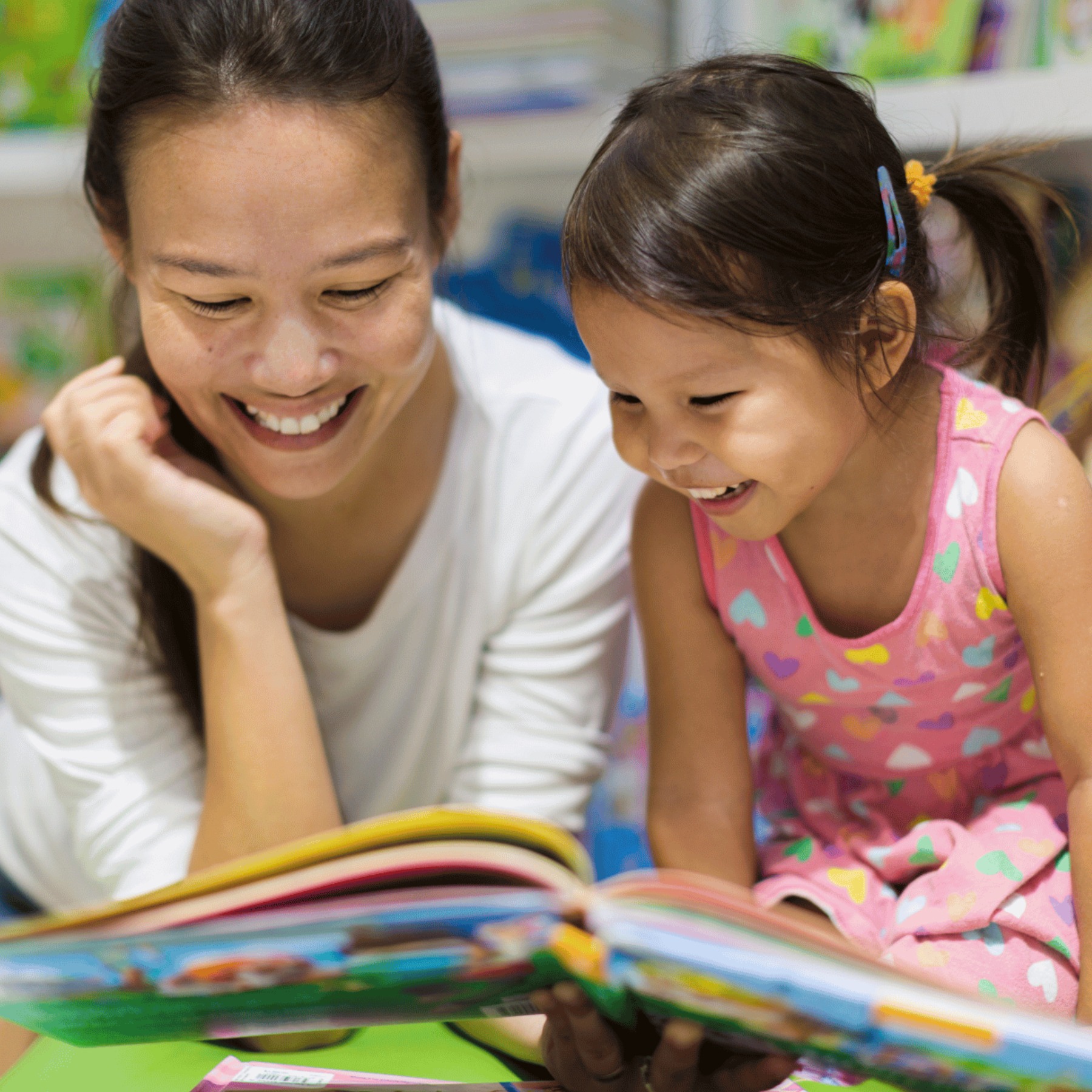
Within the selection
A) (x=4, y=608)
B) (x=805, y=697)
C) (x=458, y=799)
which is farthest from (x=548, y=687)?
(x=4, y=608)

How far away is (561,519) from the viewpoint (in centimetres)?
98

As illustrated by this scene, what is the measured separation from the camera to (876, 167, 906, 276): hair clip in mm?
667

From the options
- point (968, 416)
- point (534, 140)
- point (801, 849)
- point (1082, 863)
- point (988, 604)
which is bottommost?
point (801, 849)

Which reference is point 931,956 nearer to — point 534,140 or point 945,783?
point 945,783

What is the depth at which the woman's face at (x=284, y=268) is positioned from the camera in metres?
0.72

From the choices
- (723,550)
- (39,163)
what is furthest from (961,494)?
(39,163)

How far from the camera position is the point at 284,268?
0.73 meters

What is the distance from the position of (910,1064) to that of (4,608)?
2.51ft

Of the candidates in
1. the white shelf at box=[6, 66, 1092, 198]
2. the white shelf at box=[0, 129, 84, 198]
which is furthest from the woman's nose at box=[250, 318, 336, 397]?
the white shelf at box=[0, 129, 84, 198]

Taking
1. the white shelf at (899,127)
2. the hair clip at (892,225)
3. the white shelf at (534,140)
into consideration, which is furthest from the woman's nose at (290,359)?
the white shelf at (534,140)

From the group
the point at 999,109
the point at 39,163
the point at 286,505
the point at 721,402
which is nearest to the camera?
the point at 721,402

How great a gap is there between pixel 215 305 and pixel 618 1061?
521 millimetres

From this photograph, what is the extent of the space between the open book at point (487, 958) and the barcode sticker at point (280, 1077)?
53 mm

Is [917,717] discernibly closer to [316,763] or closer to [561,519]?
[561,519]
